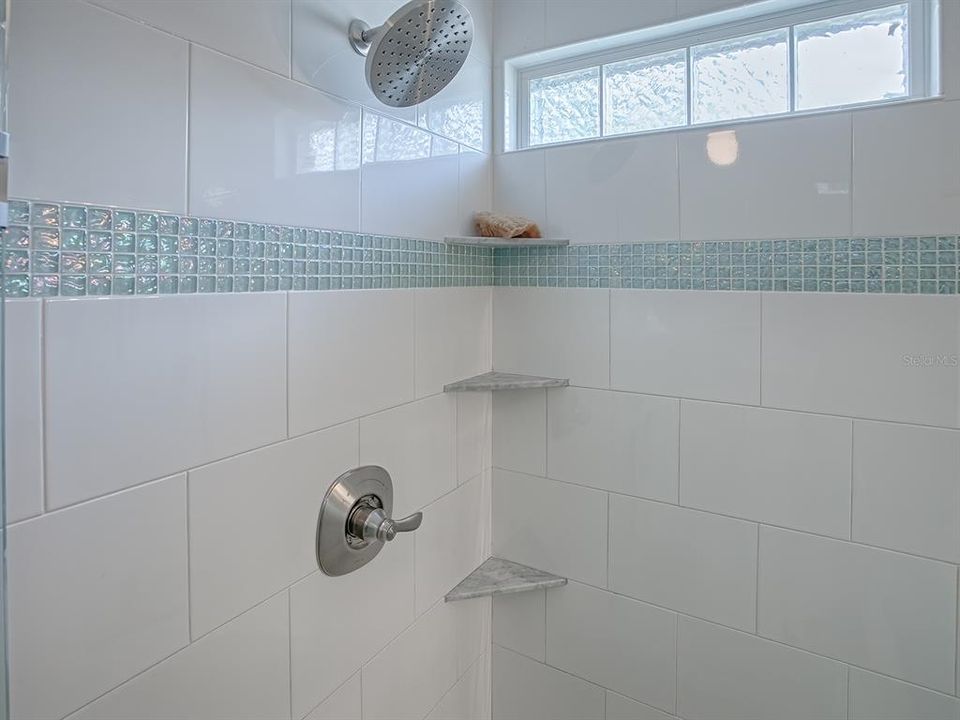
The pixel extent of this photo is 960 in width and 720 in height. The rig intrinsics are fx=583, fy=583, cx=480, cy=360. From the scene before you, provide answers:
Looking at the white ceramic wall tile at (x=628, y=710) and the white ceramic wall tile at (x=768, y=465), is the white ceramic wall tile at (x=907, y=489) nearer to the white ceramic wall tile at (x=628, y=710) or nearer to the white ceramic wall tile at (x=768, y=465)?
the white ceramic wall tile at (x=768, y=465)

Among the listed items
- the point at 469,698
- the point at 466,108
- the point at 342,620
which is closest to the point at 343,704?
the point at 342,620

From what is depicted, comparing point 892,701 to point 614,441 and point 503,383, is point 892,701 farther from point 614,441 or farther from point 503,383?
point 503,383

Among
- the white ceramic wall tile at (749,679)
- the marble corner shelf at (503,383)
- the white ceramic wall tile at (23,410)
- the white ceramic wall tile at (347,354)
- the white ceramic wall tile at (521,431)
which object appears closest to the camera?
the white ceramic wall tile at (23,410)

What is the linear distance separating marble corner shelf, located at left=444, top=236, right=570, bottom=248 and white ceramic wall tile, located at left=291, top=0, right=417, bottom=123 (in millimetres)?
351

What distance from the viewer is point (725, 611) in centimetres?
135

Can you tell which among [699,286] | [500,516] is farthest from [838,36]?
[500,516]

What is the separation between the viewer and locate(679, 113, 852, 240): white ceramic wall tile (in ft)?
3.92

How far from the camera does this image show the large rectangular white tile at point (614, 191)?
54.1 inches

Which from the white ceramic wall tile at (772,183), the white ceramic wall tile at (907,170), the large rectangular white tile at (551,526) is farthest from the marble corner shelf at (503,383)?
the white ceramic wall tile at (907,170)

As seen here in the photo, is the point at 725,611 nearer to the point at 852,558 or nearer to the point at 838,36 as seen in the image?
the point at 852,558

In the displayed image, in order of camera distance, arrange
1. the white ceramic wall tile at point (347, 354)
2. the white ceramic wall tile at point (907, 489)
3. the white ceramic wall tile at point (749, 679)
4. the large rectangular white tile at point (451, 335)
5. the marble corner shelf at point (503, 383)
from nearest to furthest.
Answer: the white ceramic wall tile at point (347, 354) → the white ceramic wall tile at point (907, 489) → the white ceramic wall tile at point (749, 679) → the large rectangular white tile at point (451, 335) → the marble corner shelf at point (503, 383)

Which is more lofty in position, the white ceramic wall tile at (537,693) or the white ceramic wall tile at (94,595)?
the white ceramic wall tile at (94,595)

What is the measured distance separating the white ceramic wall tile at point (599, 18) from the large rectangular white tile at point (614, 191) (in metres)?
0.03

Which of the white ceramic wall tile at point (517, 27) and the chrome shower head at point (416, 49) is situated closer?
the chrome shower head at point (416, 49)
